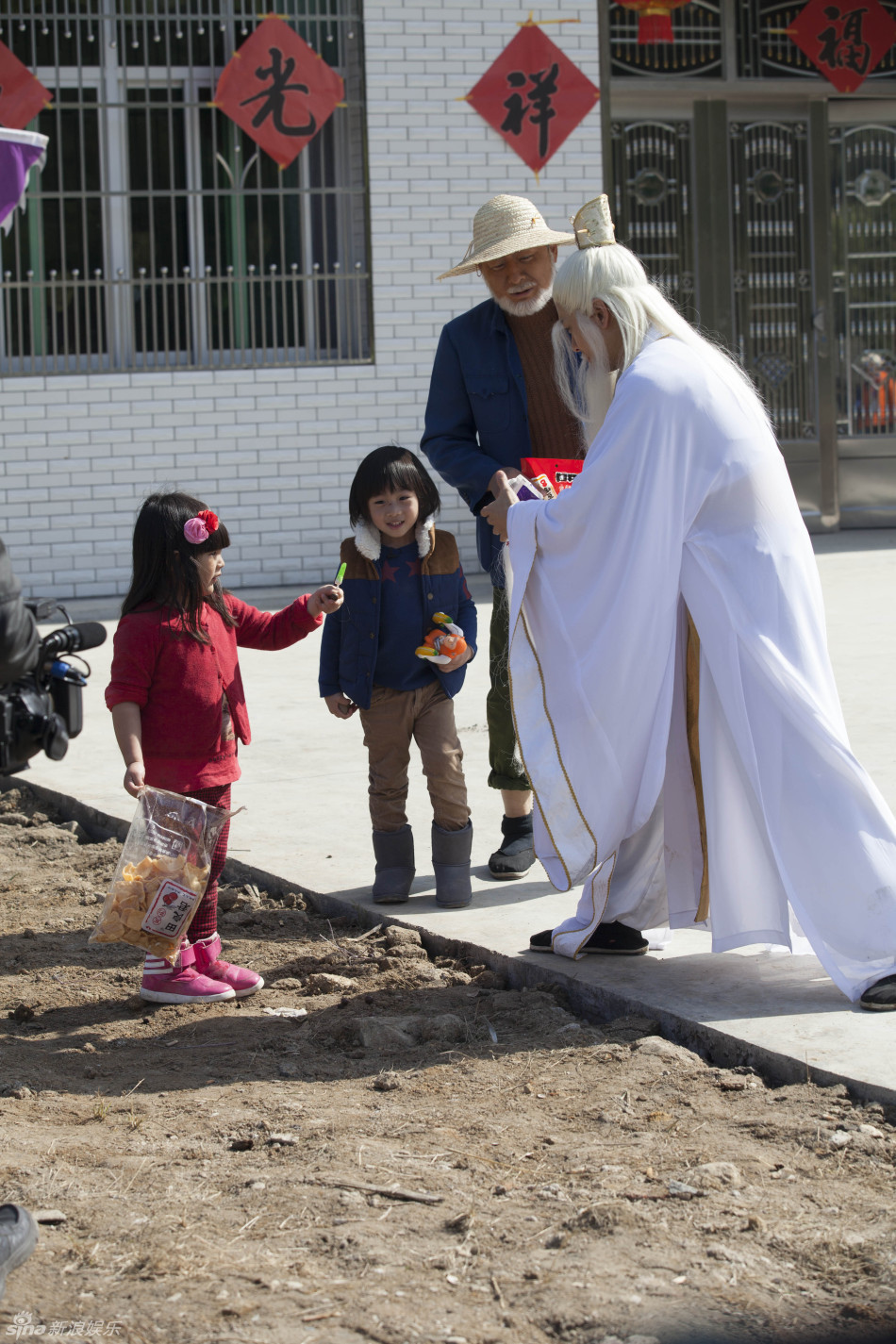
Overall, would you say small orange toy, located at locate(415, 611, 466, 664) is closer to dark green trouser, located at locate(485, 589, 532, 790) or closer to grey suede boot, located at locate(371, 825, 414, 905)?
dark green trouser, located at locate(485, 589, 532, 790)

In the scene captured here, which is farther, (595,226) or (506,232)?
(506,232)

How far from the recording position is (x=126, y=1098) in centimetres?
310

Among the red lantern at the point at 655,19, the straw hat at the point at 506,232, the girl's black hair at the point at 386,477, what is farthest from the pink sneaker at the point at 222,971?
the red lantern at the point at 655,19

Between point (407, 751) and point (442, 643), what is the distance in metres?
0.34

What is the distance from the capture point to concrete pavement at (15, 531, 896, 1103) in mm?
3145

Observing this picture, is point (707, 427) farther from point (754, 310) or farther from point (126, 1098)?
point (754, 310)

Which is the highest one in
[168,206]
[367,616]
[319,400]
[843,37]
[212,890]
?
[843,37]

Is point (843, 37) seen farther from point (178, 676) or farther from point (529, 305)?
point (178, 676)

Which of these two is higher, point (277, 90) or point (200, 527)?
point (277, 90)

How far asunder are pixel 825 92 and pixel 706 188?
47.3 inches

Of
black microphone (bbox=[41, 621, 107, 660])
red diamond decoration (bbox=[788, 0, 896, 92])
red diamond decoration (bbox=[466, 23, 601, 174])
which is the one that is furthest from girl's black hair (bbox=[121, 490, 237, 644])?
red diamond decoration (bbox=[788, 0, 896, 92])

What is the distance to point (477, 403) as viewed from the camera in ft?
15.1

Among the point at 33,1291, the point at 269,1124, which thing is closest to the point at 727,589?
the point at 269,1124

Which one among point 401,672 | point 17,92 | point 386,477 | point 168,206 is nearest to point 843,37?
point 168,206
